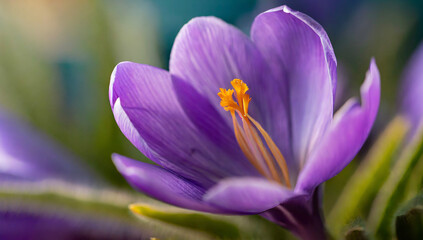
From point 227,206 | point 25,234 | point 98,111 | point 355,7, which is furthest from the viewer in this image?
point 355,7

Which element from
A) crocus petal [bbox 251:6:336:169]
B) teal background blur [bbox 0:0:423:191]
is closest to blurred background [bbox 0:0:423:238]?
teal background blur [bbox 0:0:423:191]

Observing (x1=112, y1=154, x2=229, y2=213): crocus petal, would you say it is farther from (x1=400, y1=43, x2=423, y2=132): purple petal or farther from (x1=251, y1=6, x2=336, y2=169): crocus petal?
(x1=400, y1=43, x2=423, y2=132): purple petal

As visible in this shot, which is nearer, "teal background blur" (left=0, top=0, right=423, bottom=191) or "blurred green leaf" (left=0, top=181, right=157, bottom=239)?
"blurred green leaf" (left=0, top=181, right=157, bottom=239)

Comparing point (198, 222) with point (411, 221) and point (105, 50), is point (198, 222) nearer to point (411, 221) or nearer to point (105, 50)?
point (411, 221)

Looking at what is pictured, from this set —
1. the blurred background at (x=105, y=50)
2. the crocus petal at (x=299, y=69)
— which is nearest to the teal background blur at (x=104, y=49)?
the blurred background at (x=105, y=50)

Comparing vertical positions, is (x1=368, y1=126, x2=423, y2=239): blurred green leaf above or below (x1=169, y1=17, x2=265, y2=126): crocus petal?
below

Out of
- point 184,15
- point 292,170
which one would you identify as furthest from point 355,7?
point 292,170

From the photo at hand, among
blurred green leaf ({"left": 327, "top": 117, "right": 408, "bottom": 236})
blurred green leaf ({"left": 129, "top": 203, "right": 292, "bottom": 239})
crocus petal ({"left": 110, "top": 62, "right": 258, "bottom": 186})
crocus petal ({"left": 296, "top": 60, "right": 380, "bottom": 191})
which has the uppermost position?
crocus petal ({"left": 110, "top": 62, "right": 258, "bottom": 186})

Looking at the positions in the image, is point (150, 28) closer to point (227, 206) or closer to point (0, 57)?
point (0, 57)
